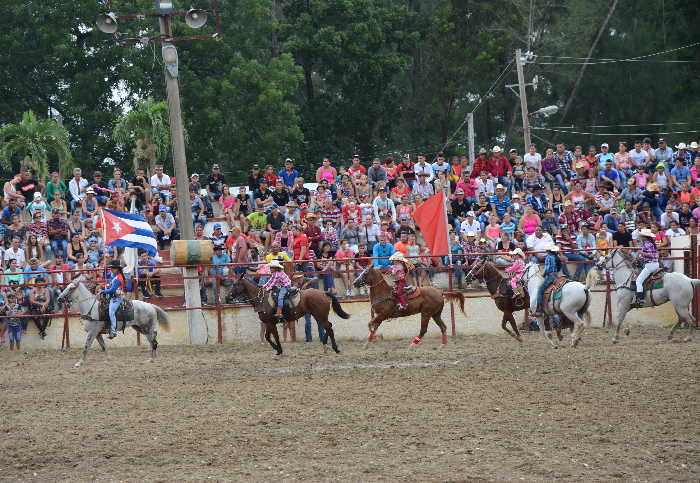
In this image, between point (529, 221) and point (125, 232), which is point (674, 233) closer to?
point (529, 221)

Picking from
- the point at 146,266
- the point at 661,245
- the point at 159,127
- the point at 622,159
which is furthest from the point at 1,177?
the point at 661,245

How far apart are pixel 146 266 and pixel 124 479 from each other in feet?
40.0

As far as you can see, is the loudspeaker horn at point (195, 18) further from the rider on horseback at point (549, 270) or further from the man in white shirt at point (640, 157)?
the man in white shirt at point (640, 157)

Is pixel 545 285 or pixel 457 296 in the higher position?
pixel 545 285

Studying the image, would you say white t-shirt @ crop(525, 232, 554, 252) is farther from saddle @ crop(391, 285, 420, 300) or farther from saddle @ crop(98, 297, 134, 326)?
saddle @ crop(98, 297, 134, 326)

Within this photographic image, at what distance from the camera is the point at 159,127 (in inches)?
1318

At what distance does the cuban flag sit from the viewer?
22.5m

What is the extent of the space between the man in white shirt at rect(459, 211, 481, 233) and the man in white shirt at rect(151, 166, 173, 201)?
8.33m

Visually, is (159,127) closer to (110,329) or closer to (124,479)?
(110,329)

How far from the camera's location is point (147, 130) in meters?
33.7

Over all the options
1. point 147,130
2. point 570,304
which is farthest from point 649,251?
point 147,130

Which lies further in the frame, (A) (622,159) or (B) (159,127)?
(B) (159,127)

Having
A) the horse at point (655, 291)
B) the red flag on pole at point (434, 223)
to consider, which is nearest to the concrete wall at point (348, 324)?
the red flag on pole at point (434, 223)

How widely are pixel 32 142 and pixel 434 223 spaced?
15.5 metres
